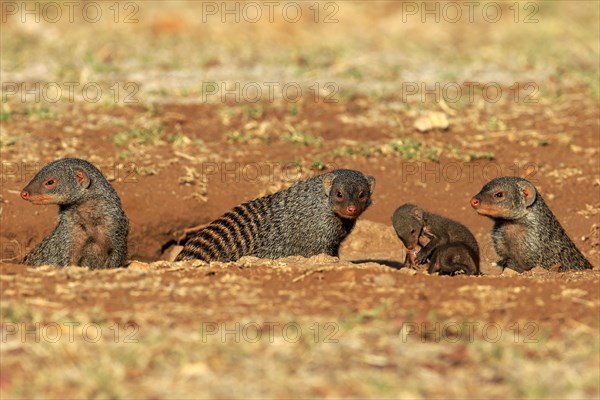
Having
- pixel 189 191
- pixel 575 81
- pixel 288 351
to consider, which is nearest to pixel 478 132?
pixel 575 81

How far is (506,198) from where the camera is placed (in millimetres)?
6730

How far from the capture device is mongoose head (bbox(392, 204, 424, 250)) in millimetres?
6555

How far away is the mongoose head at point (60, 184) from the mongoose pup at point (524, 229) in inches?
94.5

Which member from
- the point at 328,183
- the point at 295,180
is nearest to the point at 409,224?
the point at 328,183

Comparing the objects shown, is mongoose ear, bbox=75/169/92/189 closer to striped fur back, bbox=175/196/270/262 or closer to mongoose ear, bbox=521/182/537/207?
striped fur back, bbox=175/196/270/262

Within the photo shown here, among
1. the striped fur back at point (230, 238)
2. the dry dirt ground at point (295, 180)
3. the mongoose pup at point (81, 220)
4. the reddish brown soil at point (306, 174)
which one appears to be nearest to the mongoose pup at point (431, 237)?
the dry dirt ground at point (295, 180)

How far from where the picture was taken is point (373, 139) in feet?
28.5

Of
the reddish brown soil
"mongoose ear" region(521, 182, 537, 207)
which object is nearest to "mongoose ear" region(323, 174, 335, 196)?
the reddish brown soil

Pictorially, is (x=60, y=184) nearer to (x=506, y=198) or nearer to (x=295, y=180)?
(x=295, y=180)

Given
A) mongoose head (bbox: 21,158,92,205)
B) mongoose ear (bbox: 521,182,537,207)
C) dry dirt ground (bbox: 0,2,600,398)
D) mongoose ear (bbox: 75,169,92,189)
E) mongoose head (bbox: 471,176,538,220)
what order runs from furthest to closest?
mongoose ear (bbox: 521,182,537,207)
mongoose head (bbox: 471,176,538,220)
mongoose ear (bbox: 75,169,92,189)
mongoose head (bbox: 21,158,92,205)
dry dirt ground (bbox: 0,2,600,398)

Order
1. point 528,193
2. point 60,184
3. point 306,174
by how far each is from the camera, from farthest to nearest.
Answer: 1. point 306,174
2. point 528,193
3. point 60,184

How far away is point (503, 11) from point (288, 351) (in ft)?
36.0

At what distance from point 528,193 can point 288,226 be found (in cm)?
151

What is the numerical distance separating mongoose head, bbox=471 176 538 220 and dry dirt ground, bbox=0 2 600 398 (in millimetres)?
535
